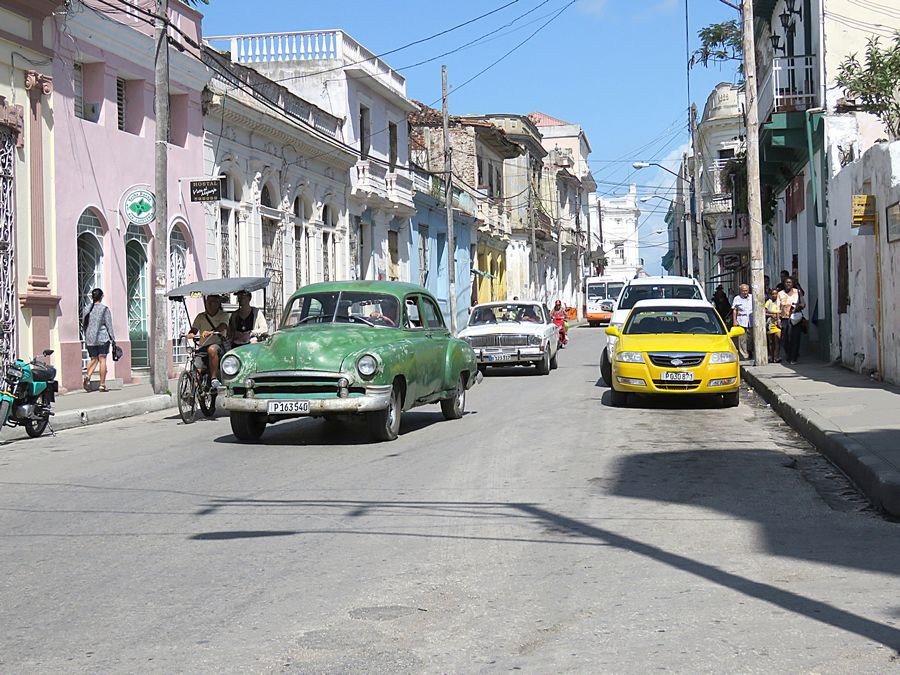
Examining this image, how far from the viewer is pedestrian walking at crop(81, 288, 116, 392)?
2053cm

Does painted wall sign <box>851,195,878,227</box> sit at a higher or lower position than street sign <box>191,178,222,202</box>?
lower

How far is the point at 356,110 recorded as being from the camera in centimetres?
3875

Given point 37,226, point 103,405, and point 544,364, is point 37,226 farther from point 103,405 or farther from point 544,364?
point 544,364

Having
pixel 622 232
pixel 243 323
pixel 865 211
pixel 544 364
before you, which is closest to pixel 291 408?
pixel 243 323

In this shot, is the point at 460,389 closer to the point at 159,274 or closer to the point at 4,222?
the point at 159,274

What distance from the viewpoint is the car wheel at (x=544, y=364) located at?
2456cm

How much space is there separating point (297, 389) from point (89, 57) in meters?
12.2

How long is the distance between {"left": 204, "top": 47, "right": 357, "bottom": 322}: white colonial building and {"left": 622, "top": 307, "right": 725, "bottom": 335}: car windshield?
1241 centimetres

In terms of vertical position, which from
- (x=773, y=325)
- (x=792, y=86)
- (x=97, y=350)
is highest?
(x=792, y=86)

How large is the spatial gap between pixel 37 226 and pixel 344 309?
827 cm

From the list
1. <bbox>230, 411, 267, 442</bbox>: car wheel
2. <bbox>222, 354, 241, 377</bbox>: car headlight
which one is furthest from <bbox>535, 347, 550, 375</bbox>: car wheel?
<bbox>222, 354, 241, 377</bbox>: car headlight

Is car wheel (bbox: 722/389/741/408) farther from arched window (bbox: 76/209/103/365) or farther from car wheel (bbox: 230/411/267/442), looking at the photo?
arched window (bbox: 76/209/103/365)

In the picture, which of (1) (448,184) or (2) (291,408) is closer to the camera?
(2) (291,408)

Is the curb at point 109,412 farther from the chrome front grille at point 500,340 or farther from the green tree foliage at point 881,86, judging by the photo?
the green tree foliage at point 881,86
